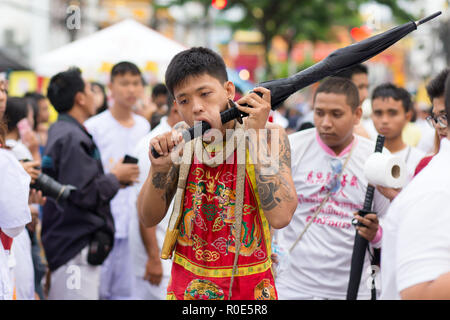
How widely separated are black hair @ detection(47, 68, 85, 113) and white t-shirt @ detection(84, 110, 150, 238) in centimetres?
96

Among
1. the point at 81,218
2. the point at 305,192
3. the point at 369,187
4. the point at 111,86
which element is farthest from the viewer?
the point at 111,86

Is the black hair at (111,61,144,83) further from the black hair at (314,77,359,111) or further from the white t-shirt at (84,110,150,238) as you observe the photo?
the black hair at (314,77,359,111)

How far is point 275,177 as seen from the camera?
3031 mm

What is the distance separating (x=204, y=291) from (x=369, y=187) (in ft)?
5.19

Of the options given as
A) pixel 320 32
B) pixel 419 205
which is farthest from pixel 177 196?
pixel 320 32

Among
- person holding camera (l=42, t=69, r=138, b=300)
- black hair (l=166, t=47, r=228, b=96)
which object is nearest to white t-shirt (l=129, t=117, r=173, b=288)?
person holding camera (l=42, t=69, r=138, b=300)

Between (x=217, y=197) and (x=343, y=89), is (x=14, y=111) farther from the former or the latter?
(x=217, y=197)

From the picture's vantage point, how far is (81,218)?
539 cm

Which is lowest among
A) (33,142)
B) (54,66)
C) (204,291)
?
(204,291)

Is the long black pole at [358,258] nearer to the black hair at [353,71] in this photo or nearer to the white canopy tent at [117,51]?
the black hair at [353,71]

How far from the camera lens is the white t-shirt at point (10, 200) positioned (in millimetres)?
3514

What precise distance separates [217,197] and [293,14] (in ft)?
55.3

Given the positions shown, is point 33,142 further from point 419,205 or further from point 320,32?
point 320,32

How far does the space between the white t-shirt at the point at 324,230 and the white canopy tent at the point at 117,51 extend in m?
5.78
